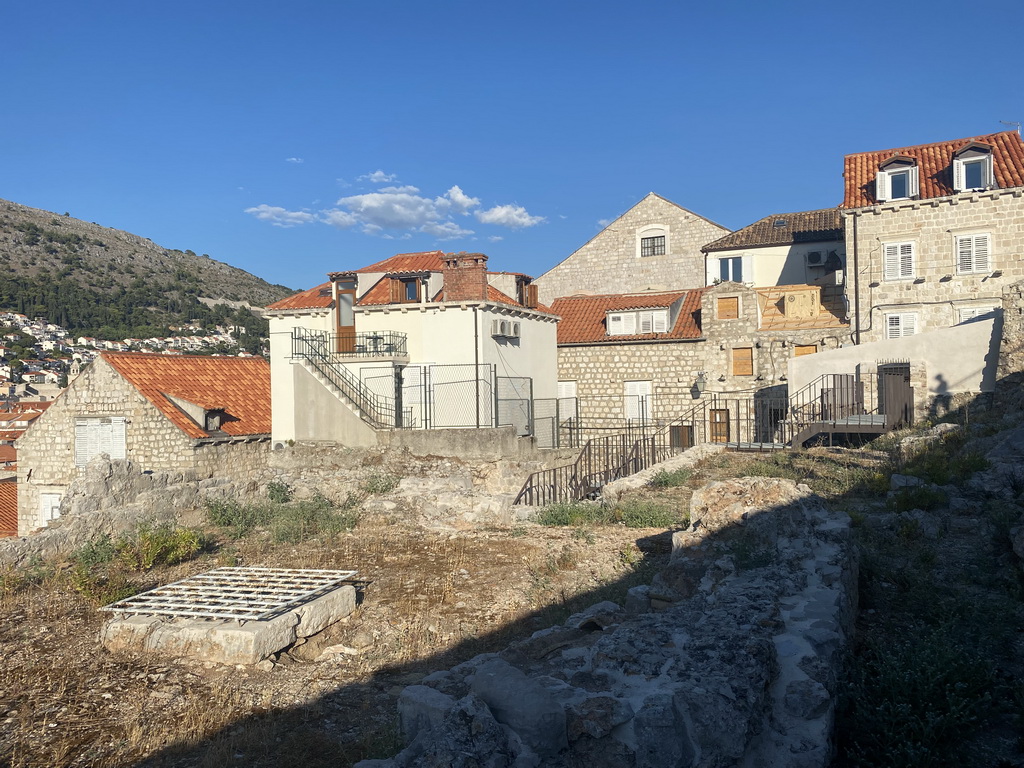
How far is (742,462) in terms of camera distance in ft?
60.5

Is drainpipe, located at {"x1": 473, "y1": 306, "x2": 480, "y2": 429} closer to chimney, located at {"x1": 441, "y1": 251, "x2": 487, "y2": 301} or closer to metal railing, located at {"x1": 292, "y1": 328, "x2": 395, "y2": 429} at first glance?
chimney, located at {"x1": 441, "y1": 251, "x2": 487, "y2": 301}

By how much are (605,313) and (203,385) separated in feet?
54.6

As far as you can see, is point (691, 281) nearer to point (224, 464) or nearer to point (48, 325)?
point (224, 464)

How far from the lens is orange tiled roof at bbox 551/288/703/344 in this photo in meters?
31.5

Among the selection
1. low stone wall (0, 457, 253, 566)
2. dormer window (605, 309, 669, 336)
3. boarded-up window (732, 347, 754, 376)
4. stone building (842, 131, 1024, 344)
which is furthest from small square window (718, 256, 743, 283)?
low stone wall (0, 457, 253, 566)

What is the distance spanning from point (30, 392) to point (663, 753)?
2998 inches

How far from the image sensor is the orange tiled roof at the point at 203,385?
23.0 meters

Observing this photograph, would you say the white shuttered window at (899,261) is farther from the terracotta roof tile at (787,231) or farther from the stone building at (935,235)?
the terracotta roof tile at (787,231)

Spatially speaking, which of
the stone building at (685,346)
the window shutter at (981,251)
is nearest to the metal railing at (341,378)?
the stone building at (685,346)

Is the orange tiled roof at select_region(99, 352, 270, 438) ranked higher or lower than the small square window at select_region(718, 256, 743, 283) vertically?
lower

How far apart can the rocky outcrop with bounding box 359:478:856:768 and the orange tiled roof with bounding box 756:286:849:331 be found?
2412 centimetres

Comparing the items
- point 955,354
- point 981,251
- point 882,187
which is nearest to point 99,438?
point 955,354

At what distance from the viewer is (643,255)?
132 ft

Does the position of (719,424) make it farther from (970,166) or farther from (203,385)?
(203,385)
